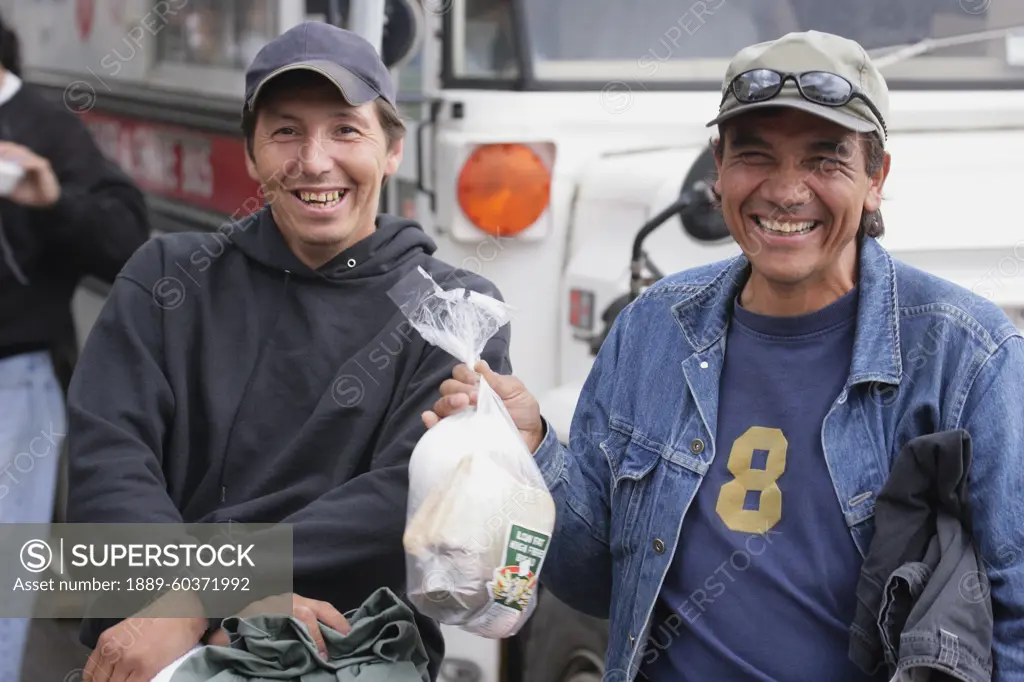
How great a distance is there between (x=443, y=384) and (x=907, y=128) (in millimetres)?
2290

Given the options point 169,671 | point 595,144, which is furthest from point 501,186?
point 169,671

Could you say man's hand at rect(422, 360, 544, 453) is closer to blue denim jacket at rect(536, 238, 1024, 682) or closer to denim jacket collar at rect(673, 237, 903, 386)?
blue denim jacket at rect(536, 238, 1024, 682)

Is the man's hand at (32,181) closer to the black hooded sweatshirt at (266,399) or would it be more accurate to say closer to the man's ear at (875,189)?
the black hooded sweatshirt at (266,399)

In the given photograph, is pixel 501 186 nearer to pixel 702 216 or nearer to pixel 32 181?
pixel 702 216

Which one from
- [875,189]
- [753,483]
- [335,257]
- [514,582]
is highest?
[875,189]

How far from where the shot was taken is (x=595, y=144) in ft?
13.0

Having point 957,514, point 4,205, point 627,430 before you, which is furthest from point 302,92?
point 4,205

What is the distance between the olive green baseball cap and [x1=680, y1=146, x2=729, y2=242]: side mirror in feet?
3.91

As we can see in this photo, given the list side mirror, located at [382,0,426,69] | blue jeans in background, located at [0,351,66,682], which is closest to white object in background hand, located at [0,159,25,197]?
blue jeans in background, located at [0,351,66,682]

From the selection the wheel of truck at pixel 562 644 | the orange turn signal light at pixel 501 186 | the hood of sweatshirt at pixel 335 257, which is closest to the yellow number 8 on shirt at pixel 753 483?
the hood of sweatshirt at pixel 335 257

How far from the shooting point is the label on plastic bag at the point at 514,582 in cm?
205

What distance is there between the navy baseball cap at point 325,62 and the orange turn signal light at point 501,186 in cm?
120

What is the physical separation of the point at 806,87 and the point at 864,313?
0.34 metres

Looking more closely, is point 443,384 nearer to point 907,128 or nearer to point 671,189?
point 671,189
